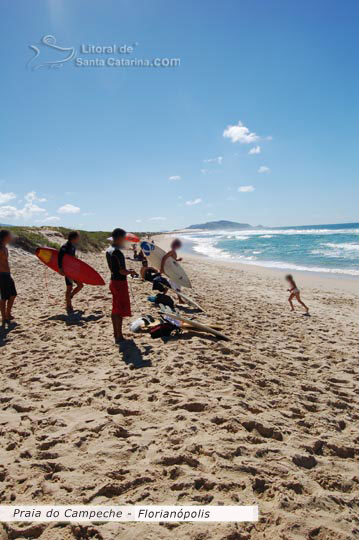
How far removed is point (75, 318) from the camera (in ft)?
22.5

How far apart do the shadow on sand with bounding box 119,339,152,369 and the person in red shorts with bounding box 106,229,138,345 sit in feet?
0.73

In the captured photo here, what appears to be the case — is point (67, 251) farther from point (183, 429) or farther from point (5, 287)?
point (183, 429)

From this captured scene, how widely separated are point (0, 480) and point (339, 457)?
2933 mm

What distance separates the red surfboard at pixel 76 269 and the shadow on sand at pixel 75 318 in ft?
2.97

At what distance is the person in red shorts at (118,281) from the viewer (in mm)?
4938

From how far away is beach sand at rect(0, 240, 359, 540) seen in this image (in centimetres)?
228

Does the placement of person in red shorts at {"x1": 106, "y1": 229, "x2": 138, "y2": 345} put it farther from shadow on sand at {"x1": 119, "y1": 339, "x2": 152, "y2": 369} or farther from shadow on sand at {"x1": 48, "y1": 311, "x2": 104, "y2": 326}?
shadow on sand at {"x1": 48, "y1": 311, "x2": 104, "y2": 326}

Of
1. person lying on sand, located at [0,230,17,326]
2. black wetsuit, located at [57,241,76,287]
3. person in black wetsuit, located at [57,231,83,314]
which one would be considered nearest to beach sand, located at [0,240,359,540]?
person lying on sand, located at [0,230,17,326]

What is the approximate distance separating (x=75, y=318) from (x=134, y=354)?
2.52 metres

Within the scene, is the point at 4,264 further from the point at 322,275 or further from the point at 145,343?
the point at 322,275

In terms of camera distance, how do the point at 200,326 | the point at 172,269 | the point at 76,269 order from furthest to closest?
1. the point at 172,269
2. the point at 76,269
3. the point at 200,326

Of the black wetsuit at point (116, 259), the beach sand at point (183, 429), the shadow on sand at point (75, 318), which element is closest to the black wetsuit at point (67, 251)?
the shadow on sand at point (75, 318)
